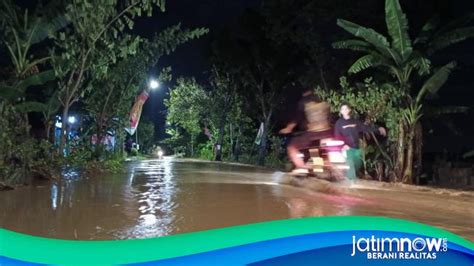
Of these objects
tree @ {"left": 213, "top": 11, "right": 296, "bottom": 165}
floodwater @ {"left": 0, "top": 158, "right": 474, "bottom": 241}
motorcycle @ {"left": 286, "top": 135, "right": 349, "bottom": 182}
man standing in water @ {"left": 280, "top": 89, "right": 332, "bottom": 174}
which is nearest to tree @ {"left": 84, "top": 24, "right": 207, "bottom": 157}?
man standing in water @ {"left": 280, "top": 89, "right": 332, "bottom": 174}

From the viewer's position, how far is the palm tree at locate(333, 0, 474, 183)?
1248 centimetres

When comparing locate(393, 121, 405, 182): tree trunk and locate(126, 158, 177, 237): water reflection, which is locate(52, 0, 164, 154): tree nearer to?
locate(126, 158, 177, 237): water reflection

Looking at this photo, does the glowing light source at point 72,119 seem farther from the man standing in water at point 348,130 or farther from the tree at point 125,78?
the man standing in water at point 348,130

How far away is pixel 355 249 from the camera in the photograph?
166 inches

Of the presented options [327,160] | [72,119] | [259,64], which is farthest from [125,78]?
[327,160]

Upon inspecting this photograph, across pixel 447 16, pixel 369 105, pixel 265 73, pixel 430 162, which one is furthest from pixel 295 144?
pixel 265 73

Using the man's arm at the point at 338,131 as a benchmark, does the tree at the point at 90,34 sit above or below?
above

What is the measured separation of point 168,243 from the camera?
14.3 ft

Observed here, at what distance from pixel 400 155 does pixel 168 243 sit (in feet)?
34.1

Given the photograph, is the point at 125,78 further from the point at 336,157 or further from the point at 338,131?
the point at 336,157

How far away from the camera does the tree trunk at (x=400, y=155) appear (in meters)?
13.3

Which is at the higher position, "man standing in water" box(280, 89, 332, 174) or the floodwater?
"man standing in water" box(280, 89, 332, 174)

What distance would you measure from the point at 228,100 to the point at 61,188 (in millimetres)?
25236

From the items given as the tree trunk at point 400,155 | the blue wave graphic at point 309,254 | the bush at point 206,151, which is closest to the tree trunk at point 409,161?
the tree trunk at point 400,155
